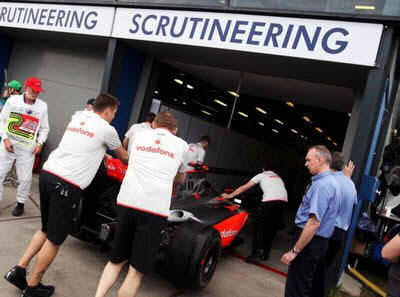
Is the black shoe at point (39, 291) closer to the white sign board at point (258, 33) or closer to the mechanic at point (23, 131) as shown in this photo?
the mechanic at point (23, 131)

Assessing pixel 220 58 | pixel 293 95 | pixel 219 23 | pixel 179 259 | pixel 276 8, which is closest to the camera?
pixel 179 259

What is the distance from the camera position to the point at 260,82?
8.25 meters

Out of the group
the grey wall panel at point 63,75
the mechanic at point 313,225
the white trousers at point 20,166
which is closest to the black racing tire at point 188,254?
the mechanic at point 313,225

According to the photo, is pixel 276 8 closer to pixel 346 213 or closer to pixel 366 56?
pixel 366 56

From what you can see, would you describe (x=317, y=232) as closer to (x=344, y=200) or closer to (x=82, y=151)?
(x=344, y=200)

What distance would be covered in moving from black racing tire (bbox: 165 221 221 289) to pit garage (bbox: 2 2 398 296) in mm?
482

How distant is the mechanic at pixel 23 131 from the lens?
4.98 m

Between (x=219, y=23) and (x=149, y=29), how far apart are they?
1.27 meters

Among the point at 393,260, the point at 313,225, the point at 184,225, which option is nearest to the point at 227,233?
Result: the point at 184,225

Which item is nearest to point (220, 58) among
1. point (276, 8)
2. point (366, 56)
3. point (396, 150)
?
point (276, 8)

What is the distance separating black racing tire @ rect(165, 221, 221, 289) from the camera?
3623 millimetres

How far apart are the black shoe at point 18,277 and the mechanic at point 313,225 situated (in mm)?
2265

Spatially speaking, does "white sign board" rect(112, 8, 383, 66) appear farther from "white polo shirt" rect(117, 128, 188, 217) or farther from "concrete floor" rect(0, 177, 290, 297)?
"concrete floor" rect(0, 177, 290, 297)

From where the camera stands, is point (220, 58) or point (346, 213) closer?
point (346, 213)
